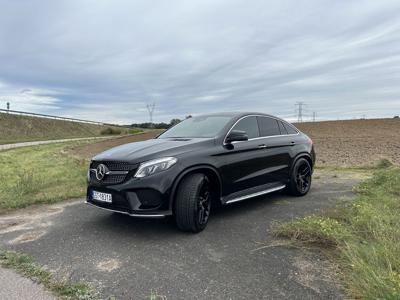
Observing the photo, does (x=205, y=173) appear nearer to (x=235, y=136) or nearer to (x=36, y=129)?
(x=235, y=136)

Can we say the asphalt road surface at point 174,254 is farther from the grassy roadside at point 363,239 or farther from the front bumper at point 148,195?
the front bumper at point 148,195

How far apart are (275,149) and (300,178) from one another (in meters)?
1.05

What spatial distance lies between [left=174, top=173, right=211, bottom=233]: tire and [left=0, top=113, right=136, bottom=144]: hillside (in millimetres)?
41095

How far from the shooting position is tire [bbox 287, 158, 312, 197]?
6.61 metres

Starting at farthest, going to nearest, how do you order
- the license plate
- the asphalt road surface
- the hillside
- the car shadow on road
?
1. the hillside
2. the car shadow on road
3. the license plate
4. the asphalt road surface

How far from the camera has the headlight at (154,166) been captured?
4.40 meters

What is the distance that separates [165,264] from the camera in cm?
373

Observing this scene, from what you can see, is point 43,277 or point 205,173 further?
point 205,173

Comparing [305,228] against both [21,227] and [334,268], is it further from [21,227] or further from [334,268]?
[21,227]

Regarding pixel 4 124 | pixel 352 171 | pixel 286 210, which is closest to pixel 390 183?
pixel 286 210

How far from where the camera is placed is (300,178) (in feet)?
22.5

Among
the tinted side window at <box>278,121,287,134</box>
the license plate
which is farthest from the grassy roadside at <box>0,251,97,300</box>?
the tinted side window at <box>278,121,287,134</box>

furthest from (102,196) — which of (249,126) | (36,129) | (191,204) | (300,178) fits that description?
(36,129)

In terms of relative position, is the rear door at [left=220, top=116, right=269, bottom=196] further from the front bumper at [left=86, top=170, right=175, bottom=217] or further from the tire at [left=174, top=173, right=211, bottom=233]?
the front bumper at [left=86, top=170, right=175, bottom=217]
